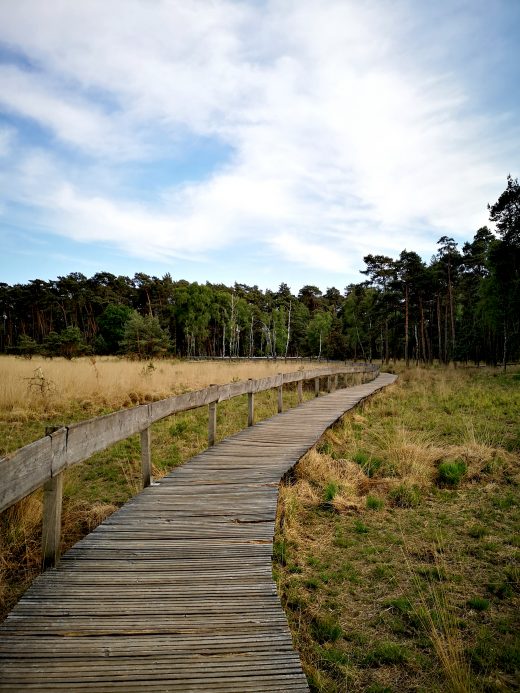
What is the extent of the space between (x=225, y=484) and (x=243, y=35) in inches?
622

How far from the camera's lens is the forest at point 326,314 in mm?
33438

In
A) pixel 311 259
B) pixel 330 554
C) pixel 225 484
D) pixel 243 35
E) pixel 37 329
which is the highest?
pixel 311 259

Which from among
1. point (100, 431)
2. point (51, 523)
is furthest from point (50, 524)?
point (100, 431)

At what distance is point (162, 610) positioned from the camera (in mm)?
2551

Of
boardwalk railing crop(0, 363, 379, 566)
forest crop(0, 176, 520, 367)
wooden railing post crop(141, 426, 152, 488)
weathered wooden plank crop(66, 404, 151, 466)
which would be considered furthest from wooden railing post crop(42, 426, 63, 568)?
forest crop(0, 176, 520, 367)

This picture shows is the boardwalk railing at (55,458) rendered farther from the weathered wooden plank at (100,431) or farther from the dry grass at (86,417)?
the dry grass at (86,417)

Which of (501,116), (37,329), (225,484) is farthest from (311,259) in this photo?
(225,484)

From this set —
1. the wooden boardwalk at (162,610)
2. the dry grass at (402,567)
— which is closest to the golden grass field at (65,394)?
the wooden boardwalk at (162,610)

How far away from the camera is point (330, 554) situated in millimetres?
4180

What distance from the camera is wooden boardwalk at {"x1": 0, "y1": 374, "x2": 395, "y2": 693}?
1959mm

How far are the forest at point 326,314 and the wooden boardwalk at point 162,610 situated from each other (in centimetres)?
2605

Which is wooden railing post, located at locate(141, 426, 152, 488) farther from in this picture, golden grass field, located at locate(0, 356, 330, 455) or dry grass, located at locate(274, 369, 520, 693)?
golden grass field, located at locate(0, 356, 330, 455)

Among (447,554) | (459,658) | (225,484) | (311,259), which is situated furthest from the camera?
(311,259)

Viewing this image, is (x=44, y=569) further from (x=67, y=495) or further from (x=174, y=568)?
(x=67, y=495)
